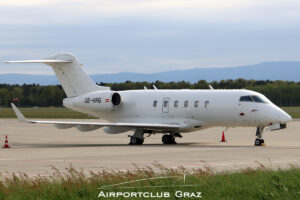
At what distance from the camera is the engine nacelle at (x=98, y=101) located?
34000mm

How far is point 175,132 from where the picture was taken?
32812mm

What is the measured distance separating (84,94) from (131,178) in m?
21.7

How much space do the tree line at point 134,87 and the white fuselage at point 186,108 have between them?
222ft

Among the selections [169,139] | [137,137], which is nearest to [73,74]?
[137,137]

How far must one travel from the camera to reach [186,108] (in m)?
32.2

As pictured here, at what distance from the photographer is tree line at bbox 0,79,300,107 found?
4294 inches

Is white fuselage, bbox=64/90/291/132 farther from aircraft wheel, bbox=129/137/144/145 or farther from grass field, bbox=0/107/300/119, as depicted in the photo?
grass field, bbox=0/107/300/119

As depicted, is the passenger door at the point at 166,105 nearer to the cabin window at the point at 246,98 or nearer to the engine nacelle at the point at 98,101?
the engine nacelle at the point at 98,101

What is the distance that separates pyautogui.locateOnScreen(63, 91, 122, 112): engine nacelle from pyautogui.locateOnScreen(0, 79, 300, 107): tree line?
67730 millimetres

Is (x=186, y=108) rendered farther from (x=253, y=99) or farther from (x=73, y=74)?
(x=73, y=74)

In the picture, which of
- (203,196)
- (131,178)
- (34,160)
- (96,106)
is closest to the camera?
(203,196)

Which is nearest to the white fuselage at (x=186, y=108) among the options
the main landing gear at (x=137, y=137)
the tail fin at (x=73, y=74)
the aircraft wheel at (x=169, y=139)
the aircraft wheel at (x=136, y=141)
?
the tail fin at (x=73, y=74)

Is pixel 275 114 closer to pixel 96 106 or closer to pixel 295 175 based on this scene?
pixel 96 106

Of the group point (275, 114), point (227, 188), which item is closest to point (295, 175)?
point (227, 188)
